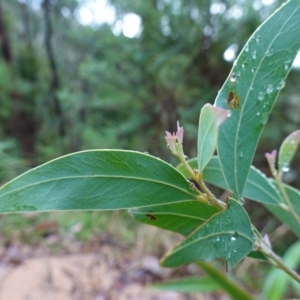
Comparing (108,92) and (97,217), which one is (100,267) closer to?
Answer: (97,217)

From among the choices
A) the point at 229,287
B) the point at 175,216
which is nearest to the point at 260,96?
the point at 175,216

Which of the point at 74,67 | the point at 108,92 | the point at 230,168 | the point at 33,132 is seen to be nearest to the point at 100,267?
the point at 230,168

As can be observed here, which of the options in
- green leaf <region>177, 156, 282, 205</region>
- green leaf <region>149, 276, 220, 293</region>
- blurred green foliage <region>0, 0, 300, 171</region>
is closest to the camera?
green leaf <region>177, 156, 282, 205</region>

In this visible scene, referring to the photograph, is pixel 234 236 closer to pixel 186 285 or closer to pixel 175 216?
pixel 175 216

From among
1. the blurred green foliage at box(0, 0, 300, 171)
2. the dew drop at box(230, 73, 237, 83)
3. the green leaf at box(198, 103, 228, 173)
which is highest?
the blurred green foliage at box(0, 0, 300, 171)

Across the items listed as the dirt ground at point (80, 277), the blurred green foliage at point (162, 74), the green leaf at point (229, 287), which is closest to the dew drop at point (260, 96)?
the green leaf at point (229, 287)

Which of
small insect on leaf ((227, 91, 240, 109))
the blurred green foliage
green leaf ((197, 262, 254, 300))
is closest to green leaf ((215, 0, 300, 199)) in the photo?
small insect on leaf ((227, 91, 240, 109))

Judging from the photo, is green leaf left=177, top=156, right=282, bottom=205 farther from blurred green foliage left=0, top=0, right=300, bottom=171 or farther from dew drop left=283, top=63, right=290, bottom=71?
blurred green foliage left=0, top=0, right=300, bottom=171
